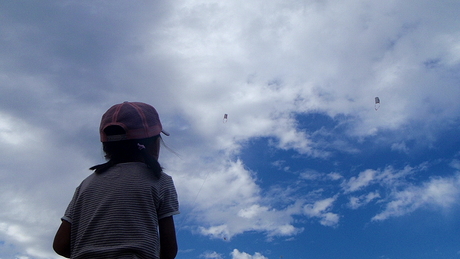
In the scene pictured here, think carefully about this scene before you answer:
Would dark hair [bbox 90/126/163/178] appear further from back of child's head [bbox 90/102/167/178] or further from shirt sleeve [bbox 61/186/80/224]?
shirt sleeve [bbox 61/186/80/224]

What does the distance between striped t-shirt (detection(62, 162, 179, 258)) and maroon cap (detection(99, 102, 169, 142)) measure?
34 centimetres

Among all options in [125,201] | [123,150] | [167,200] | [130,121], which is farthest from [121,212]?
[130,121]

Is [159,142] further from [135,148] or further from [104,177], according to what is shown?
[104,177]

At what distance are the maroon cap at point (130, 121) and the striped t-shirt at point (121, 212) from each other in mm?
338

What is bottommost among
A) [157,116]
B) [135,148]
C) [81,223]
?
[81,223]

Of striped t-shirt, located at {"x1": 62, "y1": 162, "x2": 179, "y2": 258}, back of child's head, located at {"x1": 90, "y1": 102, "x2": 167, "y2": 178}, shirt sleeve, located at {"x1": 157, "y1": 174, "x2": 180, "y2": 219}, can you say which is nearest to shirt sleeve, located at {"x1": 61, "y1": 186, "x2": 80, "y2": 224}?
striped t-shirt, located at {"x1": 62, "y1": 162, "x2": 179, "y2": 258}

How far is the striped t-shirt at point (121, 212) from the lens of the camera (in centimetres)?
368

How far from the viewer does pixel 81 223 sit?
3.99 m

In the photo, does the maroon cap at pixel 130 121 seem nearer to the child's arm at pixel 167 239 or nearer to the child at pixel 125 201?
the child at pixel 125 201

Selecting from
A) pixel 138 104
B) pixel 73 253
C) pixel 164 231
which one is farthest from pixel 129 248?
pixel 138 104

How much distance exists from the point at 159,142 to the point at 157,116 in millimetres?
325

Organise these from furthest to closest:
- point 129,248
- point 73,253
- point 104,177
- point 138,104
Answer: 1. point 138,104
2. point 104,177
3. point 73,253
4. point 129,248

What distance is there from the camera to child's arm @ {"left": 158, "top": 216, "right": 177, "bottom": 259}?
12.9 ft

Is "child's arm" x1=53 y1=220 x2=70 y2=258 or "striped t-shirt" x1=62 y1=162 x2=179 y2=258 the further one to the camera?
"child's arm" x1=53 y1=220 x2=70 y2=258
